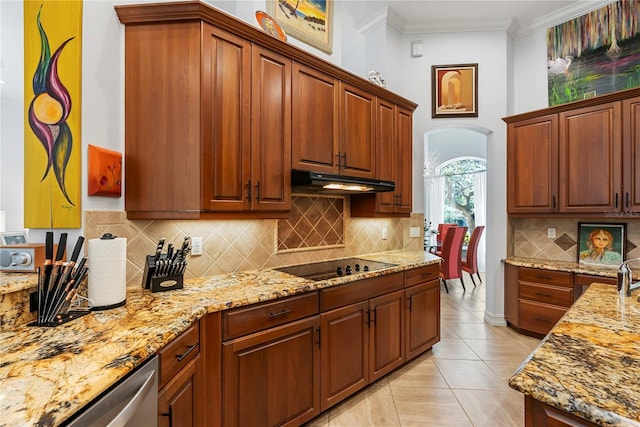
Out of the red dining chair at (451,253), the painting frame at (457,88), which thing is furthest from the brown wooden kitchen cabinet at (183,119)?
the red dining chair at (451,253)

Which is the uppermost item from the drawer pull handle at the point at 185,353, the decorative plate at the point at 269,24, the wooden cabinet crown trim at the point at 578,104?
the decorative plate at the point at 269,24

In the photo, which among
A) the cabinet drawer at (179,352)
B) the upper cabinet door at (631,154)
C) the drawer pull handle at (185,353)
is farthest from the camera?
the upper cabinet door at (631,154)

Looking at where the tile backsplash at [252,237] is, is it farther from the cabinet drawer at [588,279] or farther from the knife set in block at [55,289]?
the cabinet drawer at [588,279]

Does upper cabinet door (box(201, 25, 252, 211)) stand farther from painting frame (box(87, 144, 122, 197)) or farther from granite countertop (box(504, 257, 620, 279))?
granite countertop (box(504, 257, 620, 279))

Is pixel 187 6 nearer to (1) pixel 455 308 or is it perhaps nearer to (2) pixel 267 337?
(2) pixel 267 337

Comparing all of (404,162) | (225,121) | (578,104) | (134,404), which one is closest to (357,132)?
(404,162)

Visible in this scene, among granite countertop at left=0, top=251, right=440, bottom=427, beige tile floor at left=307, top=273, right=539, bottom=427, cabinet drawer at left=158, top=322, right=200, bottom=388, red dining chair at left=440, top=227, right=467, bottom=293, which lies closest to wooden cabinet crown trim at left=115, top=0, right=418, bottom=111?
granite countertop at left=0, top=251, right=440, bottom=427

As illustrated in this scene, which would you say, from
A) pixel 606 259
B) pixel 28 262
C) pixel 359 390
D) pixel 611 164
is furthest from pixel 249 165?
pixel 606 259

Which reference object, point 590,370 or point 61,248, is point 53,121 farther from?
point 590,370

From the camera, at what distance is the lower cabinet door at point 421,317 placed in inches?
102

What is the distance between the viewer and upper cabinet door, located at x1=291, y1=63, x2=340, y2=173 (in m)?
2.15

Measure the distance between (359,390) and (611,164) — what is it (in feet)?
10.3

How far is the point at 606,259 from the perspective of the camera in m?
3.12

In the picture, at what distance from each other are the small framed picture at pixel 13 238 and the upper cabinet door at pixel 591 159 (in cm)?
442
